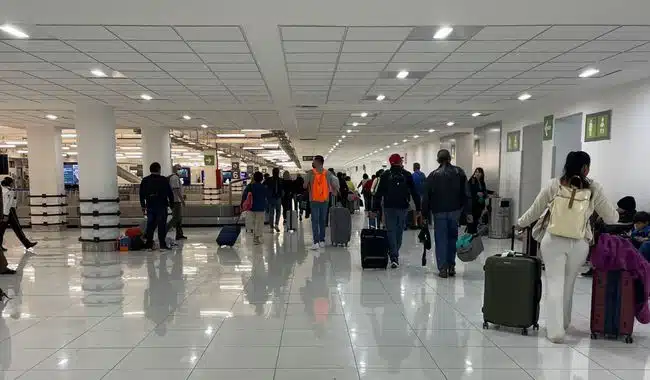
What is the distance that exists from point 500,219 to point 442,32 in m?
7.91

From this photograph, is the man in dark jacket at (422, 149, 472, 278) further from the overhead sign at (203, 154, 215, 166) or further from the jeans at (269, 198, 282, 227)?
the overhead sign at (203, 154, 215, 166)

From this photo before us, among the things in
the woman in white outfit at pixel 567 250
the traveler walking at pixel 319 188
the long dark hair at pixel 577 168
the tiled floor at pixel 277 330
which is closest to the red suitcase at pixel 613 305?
the tiled floor at pixel 277 330

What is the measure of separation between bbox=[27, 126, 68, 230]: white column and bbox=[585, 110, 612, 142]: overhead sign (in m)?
15.3

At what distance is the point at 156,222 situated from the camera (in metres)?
9.63

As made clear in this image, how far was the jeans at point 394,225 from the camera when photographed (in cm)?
745

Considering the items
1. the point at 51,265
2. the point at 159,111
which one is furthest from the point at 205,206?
the point at 51,265

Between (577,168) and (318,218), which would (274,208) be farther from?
(577,168)

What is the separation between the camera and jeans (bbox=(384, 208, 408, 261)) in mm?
7453

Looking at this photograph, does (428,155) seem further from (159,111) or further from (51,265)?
(51,265)

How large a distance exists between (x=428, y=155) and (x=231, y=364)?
2072 centimetres

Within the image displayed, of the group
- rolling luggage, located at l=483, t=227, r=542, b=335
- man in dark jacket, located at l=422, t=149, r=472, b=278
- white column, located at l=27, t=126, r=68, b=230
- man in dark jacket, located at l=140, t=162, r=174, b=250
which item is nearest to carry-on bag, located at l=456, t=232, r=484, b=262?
man in dark jacket, located at l=422, t=149, r=472, b=278

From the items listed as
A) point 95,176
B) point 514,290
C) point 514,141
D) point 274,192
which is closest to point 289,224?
point 274,192

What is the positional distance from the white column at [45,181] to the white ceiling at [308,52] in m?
4.15

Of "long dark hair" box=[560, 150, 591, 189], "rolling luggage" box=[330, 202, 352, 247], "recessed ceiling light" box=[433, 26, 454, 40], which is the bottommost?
"rolling luggage" box=[330, 202, 352, 247]
